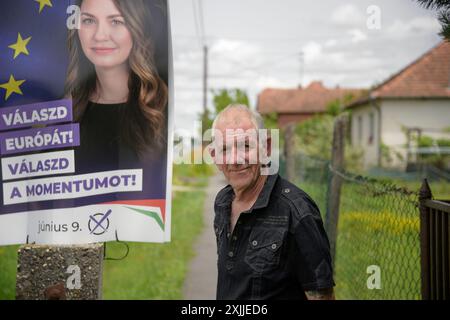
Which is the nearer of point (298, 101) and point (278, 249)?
point (278, 249)

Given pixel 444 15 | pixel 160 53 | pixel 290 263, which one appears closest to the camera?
pixel 290 263

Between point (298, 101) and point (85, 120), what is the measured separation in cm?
6138

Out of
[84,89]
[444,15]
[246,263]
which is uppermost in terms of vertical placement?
[444,15]

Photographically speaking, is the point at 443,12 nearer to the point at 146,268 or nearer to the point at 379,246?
the point at 379,246

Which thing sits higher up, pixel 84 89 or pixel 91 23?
pixel 91 23

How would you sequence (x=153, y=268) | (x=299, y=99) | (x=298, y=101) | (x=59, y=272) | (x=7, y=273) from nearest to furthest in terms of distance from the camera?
(x=59, y=272)
(x=7, y=273)
(x=153, y=268)
(x=298, y=101)
(x=299, y=99)

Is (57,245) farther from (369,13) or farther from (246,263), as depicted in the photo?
(369,13)

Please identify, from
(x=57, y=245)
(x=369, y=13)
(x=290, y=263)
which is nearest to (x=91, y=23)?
(x=57, y=245)

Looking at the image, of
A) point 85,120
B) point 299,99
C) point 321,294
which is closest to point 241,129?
point 321,294

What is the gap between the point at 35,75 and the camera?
3.49 m

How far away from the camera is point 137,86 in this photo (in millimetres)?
3521

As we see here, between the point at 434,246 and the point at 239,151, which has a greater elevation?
the point at 239,151

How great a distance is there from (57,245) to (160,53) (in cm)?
119

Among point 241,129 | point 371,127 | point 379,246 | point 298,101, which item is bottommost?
point 379,246
